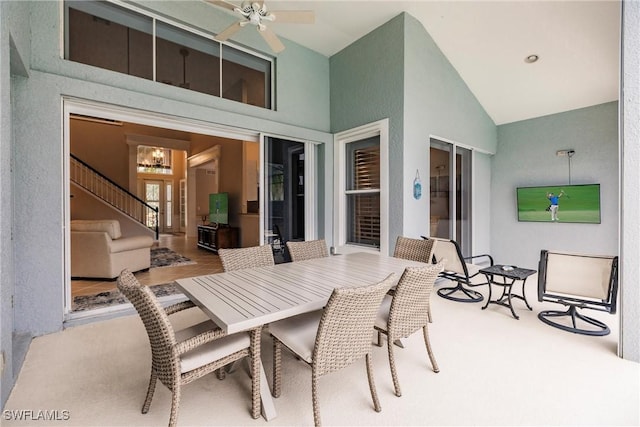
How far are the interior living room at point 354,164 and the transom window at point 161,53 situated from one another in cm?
2

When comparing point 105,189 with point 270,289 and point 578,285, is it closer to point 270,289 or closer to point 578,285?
point 270,289

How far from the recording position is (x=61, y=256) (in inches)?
107

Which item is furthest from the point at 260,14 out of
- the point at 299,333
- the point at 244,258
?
the point at 299,333

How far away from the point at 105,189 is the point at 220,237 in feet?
10.8

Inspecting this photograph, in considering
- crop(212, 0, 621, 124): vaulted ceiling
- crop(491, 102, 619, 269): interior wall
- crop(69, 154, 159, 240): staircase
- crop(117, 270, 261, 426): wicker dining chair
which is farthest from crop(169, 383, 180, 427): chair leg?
crop(69, 154, 159, 240): staircase

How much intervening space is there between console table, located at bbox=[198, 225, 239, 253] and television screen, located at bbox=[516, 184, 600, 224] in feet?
21.3

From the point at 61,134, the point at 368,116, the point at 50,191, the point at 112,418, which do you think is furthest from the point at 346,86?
the point at 112,418

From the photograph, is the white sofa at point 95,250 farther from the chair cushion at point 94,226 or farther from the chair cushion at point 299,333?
the chair cushion at point 299,333

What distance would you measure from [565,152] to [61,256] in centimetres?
733

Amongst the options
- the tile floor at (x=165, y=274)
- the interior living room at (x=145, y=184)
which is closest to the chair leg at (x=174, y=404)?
the interior living room at (x=145, y=184)

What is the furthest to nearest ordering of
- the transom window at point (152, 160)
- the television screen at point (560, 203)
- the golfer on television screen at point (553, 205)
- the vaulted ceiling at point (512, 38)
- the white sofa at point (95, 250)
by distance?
1. the transom window at point (152, 160)
2. the golfer on television screen at point (553, 205)
3. the television screen at point (560, 203)
4. the white sofa at point (95, 250)
5. the vaulted ceiling at point (512, 38)

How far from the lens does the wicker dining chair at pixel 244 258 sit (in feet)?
8.07

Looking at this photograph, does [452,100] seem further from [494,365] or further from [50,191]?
[50,191]

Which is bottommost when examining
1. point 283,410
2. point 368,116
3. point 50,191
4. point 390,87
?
point 283,410
